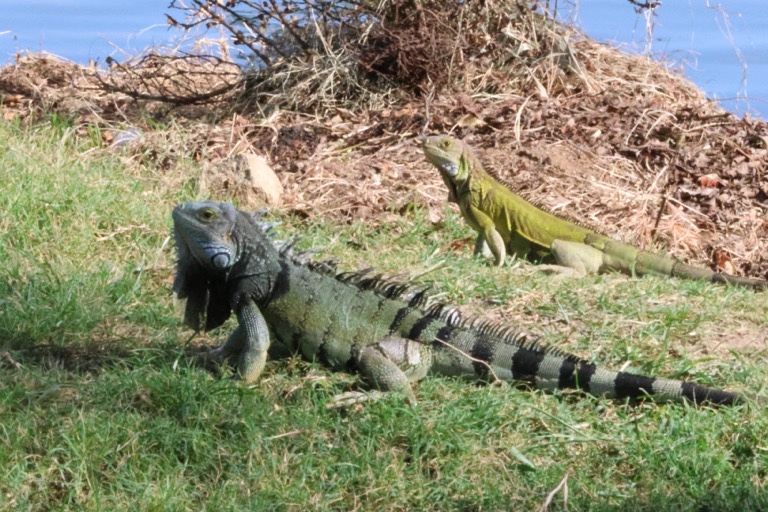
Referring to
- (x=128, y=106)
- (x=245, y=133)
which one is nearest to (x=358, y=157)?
(x=245, y=133)

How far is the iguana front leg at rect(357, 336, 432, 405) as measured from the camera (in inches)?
190

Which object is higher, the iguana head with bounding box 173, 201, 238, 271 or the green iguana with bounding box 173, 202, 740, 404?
the iguana head with bounding box 173, 201, 238, 271

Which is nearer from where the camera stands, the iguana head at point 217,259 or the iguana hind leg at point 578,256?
the iguana head at point 217,259

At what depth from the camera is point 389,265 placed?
6922mm

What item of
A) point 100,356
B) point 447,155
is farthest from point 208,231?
point 447,155

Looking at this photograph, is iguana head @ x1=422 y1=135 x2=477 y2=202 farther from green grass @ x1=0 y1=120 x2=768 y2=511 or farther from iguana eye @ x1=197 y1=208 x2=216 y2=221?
iguana eye @ x1=197 y1=208 x2=216 y2=221

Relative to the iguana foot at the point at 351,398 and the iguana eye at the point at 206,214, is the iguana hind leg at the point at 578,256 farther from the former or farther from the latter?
the iguana eye at the point at 206,214

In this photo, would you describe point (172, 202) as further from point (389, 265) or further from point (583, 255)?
point (583, 255)

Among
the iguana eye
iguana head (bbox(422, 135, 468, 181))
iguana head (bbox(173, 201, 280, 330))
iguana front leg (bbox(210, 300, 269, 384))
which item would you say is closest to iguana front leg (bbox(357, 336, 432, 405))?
iguana front leg (bbox(210, 300, 269, 384))

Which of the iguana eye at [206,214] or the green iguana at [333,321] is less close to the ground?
the iguana eye at [206,214]

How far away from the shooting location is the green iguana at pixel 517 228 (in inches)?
289

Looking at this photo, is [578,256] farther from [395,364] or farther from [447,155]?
[395,364]

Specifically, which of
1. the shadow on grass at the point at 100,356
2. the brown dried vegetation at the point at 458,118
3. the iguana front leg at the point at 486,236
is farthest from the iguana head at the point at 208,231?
the brown dried vegetation at the point at 458,118

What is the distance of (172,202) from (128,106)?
257cm
